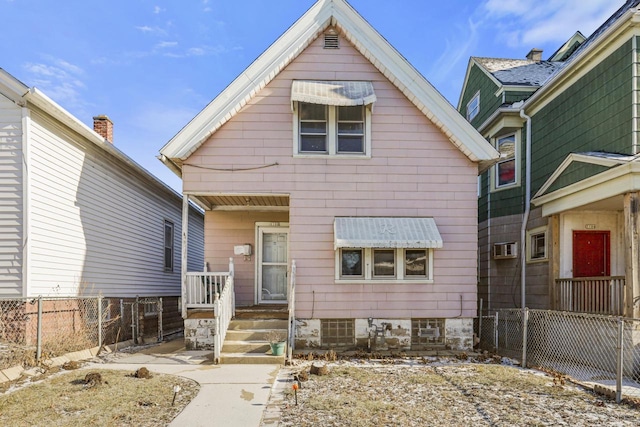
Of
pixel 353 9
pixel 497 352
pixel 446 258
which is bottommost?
pixel 497 352

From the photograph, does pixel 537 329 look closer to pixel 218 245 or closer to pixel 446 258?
pixel 446 258

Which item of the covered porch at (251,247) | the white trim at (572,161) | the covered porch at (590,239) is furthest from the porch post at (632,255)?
the covered porch at (251,247)

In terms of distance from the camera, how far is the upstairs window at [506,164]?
13.3m

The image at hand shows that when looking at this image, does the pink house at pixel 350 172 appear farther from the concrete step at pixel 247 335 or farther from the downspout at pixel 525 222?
the downspout at pixel 525 222

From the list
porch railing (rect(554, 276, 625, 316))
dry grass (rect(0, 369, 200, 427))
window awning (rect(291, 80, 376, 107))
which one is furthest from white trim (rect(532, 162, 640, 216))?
dry grass (rect(0, 369, 200, 427))

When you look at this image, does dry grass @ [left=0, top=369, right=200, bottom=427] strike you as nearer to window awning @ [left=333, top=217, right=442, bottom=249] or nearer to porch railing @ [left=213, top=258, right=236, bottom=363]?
porch railing @ [left=213, top=258, right=236, bottom=363]

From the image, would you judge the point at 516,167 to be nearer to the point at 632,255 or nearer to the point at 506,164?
the point at 506,164

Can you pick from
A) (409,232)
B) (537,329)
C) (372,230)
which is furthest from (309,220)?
(537,329)

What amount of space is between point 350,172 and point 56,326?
22.3 ft

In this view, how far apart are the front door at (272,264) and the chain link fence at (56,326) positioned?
311 centimetres

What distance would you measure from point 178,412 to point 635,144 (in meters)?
9.16

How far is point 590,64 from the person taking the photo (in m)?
9.97

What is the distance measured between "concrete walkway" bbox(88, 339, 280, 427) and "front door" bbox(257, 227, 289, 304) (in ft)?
8.64

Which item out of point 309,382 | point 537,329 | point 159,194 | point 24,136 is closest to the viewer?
point 309,382
